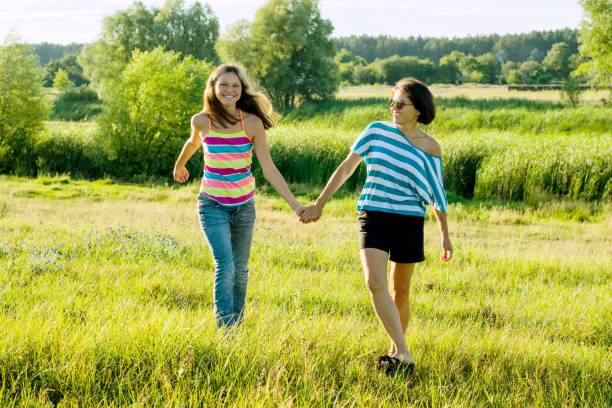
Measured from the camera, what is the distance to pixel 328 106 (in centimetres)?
4262

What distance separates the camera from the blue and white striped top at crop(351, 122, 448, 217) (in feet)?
13.9

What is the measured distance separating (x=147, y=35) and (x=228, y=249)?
185ft

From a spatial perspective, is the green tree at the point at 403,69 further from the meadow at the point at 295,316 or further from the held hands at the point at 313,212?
the held hands at the point at 313,212

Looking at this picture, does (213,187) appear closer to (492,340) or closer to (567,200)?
(492,340)

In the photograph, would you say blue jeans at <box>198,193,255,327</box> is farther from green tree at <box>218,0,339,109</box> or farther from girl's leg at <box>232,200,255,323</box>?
green tree at <box>218,0,339,109</box>

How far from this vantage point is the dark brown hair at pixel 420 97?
14.1ft

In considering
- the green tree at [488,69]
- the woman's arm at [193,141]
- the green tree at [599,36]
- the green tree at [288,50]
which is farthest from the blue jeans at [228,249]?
the green tree at [488,69]

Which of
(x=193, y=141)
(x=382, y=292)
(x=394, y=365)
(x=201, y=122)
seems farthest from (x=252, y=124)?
(x=394, y=365)

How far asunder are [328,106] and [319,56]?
186 inches

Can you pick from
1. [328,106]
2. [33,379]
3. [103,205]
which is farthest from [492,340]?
[328,106]

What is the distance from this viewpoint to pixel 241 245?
15.8 ft

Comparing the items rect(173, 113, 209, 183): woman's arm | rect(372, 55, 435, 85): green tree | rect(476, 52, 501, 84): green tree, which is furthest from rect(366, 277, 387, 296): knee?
rect(476, 52, 501, 84): green tree

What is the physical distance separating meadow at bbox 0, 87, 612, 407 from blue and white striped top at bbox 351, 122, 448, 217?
988 millimetres

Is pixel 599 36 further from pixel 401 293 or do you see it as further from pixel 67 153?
pixel 401 293
